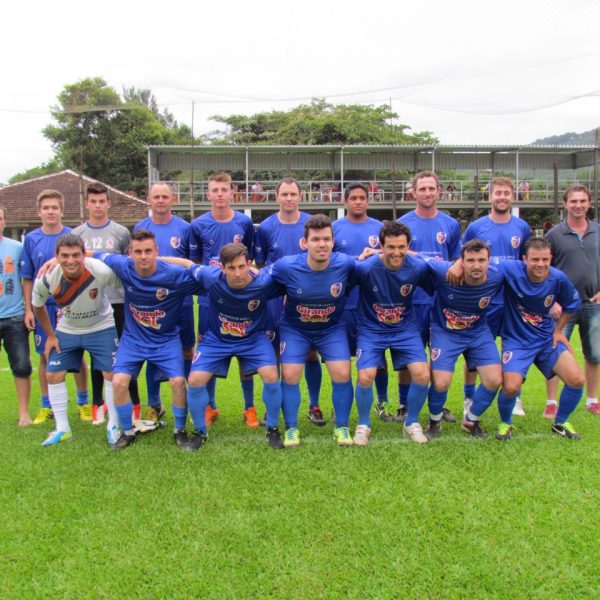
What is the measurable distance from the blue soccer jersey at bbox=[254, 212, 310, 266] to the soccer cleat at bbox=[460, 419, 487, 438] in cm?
203

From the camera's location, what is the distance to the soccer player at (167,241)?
4.83m

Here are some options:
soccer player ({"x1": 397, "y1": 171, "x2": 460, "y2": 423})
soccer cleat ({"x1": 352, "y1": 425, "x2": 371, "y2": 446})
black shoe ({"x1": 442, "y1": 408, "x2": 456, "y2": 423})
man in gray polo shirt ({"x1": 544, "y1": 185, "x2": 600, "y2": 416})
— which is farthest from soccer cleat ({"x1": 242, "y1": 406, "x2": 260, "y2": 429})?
man in gray polo shirt ({"x1": 544, "y1": 185, "x2": 600, "y2": 416})

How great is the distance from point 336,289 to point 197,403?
140cm

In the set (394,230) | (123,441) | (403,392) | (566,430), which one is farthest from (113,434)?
(566,430)

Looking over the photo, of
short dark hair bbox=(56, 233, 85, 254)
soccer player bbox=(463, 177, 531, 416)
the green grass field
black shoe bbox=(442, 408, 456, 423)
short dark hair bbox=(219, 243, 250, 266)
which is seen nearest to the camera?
the green grass field

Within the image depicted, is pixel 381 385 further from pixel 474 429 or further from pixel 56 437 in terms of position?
pixel 56 437

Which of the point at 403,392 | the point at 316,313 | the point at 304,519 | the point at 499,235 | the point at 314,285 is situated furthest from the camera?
the point at 403,392

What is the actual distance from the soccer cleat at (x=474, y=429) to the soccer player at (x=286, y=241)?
1.23 meters

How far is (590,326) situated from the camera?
4.96m

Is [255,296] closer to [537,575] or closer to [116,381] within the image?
[116,381]

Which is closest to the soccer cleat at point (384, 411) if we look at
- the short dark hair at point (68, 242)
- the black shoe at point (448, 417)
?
the black shoe at point (448, 417)

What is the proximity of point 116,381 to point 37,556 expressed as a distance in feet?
5.18

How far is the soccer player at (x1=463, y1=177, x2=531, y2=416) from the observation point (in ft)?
15.2

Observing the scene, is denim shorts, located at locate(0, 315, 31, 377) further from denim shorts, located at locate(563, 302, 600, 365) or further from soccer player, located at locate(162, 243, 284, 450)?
denim shorts, located at locate(563, 302, 600, 365)
